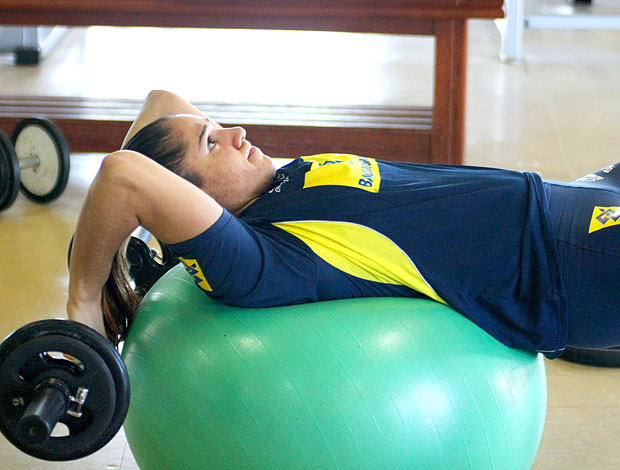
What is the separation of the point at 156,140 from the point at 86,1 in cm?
178

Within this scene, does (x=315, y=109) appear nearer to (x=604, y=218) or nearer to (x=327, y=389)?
(x=604, y=218)

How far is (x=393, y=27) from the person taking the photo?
10.1ft

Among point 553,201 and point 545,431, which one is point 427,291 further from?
point 545,431

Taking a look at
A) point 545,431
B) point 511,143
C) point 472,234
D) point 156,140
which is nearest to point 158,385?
point 156,140

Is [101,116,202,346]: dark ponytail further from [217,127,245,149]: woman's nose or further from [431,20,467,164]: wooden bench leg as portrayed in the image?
[431,20,467,164]: wooden bench leg

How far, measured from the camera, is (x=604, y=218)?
1516 mm

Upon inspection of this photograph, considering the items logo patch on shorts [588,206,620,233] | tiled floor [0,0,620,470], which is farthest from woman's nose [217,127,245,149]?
tiled floor [0,0,620,470]

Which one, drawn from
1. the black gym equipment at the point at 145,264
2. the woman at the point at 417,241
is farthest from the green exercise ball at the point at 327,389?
the black gym equipment at the point at 145,264

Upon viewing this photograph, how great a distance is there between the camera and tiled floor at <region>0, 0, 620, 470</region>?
1.98 metres

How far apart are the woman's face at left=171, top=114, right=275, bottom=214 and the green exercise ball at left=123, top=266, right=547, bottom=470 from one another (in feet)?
0.67

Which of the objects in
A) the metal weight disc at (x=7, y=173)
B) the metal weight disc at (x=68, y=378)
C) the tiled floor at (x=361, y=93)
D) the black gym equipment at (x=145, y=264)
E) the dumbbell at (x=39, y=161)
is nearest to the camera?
the metal weight disc at (x=68, y=378)

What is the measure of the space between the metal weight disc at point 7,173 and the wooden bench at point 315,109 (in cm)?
46

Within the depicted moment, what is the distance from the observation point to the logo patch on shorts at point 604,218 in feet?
4.93

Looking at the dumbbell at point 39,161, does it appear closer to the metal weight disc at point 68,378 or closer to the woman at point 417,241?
the woman at point 417,241
